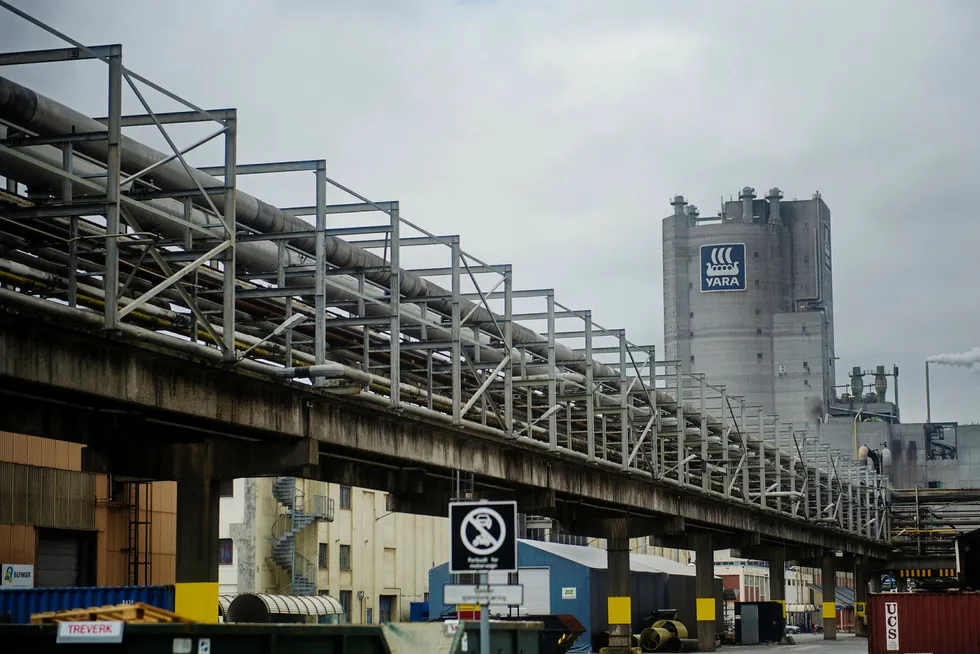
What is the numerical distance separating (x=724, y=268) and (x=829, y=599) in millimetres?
50349

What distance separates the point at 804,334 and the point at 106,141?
113092 millimetres

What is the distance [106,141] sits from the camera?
21688 mm

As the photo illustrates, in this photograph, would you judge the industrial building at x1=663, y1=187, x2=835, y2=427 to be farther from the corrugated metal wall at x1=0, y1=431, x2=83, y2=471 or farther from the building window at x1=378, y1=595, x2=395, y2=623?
the corrugated metal wall at x1=0, y1=431, x2=83, y2=471

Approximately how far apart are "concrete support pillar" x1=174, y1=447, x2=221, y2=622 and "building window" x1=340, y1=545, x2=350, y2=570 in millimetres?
45512

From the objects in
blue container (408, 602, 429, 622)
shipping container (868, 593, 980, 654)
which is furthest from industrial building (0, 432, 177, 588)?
blue container (408, 602, 429, 622)

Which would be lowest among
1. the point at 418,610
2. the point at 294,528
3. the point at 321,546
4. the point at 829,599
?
the point at 829,599

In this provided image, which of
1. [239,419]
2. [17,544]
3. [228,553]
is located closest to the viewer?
[239,419]

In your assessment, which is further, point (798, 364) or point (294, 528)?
point (798, 364)

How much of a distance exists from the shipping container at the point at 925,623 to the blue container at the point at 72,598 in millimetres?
17966

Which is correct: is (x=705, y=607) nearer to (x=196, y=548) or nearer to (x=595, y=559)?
(x=595, y=559)

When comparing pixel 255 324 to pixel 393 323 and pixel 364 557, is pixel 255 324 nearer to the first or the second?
pixel 393 323

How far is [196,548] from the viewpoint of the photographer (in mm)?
27750

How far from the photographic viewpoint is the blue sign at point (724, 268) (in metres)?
131

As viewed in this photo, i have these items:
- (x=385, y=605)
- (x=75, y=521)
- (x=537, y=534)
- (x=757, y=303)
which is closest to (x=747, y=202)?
(x=757, y=303)
